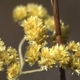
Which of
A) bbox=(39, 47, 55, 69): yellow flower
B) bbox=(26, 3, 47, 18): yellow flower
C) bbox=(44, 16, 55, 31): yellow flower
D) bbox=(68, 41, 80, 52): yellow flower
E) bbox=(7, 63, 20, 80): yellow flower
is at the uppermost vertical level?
bbox=(26, 3, 47, 18): yellow flower

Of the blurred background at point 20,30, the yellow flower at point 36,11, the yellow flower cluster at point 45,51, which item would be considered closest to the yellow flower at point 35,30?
the yellow flower cluster at point 45,51

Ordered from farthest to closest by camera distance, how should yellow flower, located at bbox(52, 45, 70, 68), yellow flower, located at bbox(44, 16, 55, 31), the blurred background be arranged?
1. the blurred background
2. yellow flower, located at bbox(44, 16, 55, 31)
3. yellow flower, located at bbox(52, 45, 70, 68)

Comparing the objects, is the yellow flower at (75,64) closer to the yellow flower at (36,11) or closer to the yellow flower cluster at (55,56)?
the yellow flower cluster at (55,56)

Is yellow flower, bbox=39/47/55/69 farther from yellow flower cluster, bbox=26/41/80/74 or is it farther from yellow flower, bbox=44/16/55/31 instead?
yellow flower, bbox=44/16/55/31

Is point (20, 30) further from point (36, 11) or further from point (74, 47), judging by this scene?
point (74, 47)

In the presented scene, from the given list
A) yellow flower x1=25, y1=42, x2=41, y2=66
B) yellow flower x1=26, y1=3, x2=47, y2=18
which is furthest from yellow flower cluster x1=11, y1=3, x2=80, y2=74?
yellow flower x1=26, y1=3, x2=47, y2=18

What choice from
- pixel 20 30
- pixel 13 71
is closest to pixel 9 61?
pixel 13 71
